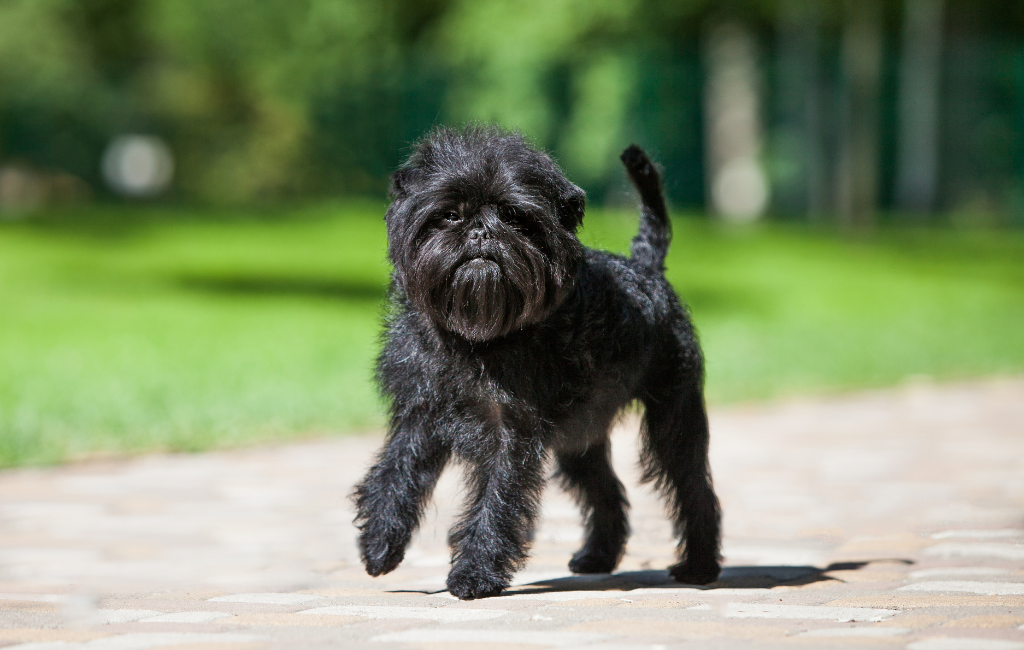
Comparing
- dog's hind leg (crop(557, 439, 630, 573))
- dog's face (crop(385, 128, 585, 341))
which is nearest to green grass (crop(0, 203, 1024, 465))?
dog's face (crop(385, 128, 585, 341))

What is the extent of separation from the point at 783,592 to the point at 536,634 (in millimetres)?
1059

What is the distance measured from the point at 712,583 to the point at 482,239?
149 cm

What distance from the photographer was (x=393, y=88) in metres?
25.7

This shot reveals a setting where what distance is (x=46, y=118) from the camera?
2572cm

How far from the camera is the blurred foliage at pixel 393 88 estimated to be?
1027 inches

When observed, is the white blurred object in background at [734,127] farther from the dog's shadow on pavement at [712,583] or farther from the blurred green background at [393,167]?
the dog's shadow on pavement at [712,583]

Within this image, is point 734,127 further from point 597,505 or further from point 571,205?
point 571,205

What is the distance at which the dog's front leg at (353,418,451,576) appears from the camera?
13.5 feet

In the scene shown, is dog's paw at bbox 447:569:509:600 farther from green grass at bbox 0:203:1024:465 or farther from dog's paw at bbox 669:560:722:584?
green grass at bbox 0:203:1024:465

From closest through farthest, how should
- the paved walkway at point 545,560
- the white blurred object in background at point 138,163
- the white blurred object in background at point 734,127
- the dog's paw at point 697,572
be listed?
the paved walkway at point 545,560 → the dog's paw at point 697,572 → the white blurred object in background at point 138,163 → the white blurred object in background at point 734,127

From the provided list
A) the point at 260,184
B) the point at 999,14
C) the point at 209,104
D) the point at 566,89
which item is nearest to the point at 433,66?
the point at 566,89

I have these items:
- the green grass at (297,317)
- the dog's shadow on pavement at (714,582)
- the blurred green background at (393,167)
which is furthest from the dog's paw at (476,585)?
the blurred green background at (393,167)

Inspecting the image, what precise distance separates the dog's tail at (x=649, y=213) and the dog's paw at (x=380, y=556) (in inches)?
56.4

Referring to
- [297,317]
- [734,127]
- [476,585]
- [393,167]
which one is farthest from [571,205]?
[734,127]
